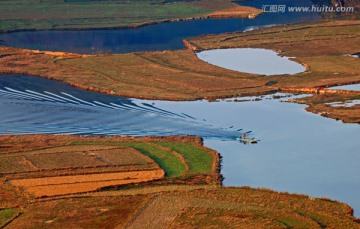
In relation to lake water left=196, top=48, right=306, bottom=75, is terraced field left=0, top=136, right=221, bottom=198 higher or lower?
lower

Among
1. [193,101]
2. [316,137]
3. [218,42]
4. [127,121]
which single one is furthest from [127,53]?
[316,137]

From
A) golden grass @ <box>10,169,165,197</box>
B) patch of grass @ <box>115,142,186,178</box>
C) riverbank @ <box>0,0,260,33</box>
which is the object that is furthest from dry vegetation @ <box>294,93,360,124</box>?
riverbank @ <box>0,0,260,33</box>

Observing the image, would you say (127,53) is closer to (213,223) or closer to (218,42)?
(218,42)

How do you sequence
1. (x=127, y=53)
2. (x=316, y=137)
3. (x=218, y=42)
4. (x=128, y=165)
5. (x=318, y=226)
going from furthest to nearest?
(x=218, y=42)
(x=127, y=53)
(x=316, y=137)
(x=128, y=165)
(x=318, y=226)

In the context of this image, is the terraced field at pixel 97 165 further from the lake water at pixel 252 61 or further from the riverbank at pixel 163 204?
the lake water at pixel 252 61

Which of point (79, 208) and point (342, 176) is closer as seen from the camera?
point (79, 208)

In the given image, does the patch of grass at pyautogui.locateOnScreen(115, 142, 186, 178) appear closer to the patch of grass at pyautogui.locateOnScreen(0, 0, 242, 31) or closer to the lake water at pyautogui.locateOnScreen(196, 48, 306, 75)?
the lake water at pyautogui.locateOnScreen(196, 48, 306, 75)
